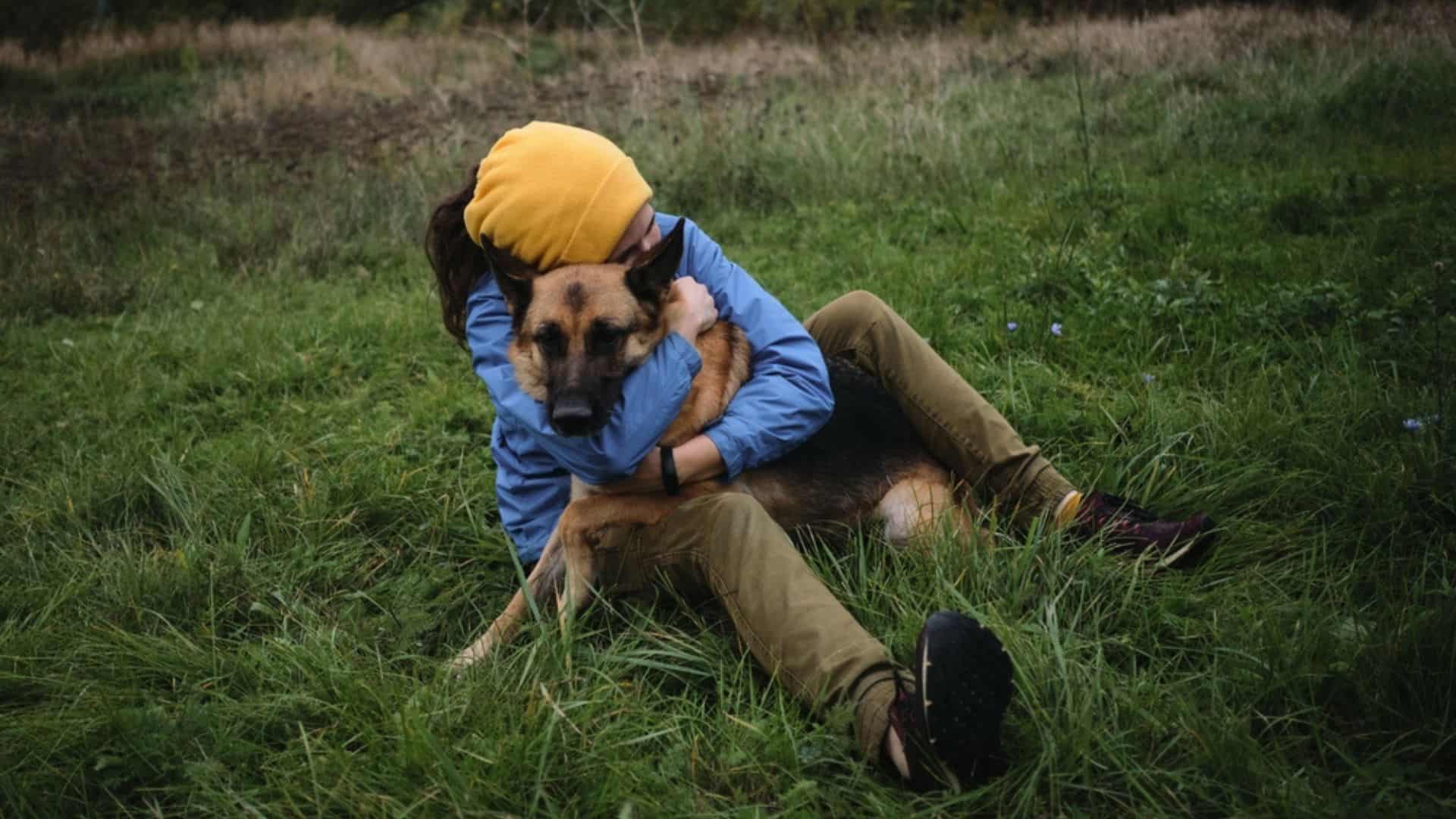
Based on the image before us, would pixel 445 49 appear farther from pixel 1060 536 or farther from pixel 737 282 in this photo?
pixel 1060 536

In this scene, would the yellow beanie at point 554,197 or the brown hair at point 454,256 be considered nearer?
the yellow beanie at point 554,197

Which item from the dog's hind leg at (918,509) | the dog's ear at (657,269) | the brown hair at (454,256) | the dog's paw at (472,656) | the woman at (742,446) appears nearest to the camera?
the woman at (742,446)

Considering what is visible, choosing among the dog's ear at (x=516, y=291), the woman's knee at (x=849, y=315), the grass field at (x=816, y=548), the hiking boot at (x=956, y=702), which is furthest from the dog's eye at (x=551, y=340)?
the hiking boot at (x=956, y=702)

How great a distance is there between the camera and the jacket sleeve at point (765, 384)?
8.52ft

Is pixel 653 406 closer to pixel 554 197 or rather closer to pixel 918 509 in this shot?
pixel 554 197

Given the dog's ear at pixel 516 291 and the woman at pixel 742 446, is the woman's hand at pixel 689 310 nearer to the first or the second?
the woman at pixel 742 446

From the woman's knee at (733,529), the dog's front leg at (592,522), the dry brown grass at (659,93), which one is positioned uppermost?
the dry brown grass at (659,93)

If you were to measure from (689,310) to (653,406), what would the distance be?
41 centimetres

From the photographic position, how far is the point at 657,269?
2.58 metres

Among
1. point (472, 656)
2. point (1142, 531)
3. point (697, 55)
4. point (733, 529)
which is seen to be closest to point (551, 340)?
point (733, 529)

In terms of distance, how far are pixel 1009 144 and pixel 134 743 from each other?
6686mm

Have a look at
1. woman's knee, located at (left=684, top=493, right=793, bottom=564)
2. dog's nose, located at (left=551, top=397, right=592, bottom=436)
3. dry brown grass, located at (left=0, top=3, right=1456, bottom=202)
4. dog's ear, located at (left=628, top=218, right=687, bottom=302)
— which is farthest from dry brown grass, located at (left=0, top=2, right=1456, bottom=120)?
woman's knee, located at (left=684, top=493, right=793, bottom=564)

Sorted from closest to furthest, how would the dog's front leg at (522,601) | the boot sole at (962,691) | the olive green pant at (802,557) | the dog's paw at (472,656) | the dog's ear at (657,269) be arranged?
the boot sole at (962,691) < the olive green pant at (802,557) < the dog's paw at (472,656) < the dog's front leg at (522,601) < the dog's ear at (657,269)

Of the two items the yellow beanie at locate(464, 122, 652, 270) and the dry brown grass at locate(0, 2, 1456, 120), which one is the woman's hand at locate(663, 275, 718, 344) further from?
the dry brown grass at locate(0, 2, 1456, 120)
